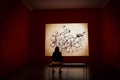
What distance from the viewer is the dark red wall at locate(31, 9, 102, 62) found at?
6.71 m

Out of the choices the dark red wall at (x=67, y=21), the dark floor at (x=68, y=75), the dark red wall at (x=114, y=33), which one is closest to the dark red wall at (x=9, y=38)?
the dark floor at (x=68, y=75)

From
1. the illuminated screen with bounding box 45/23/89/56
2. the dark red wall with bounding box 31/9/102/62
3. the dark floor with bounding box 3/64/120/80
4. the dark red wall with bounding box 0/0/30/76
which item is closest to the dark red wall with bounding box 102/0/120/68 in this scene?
the dark floor with bounding box 3/64/120/80

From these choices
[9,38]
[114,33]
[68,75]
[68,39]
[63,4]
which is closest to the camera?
[68,75]

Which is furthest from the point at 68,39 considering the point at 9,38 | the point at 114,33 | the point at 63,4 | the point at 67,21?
the point at 9,38

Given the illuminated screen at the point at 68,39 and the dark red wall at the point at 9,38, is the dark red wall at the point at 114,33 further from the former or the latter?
the dark red wall at the point at 9,38

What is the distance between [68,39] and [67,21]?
86cm

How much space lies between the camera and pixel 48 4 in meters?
6.23

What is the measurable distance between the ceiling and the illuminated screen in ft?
2.79

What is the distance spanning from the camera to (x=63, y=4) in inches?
245

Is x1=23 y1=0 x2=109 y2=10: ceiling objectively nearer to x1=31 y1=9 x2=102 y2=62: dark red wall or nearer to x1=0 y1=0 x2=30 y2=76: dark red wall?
x1=31 y1=9 x2=102 y2=62: dark red wall

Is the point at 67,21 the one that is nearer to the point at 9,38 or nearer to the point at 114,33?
the point at 114,33

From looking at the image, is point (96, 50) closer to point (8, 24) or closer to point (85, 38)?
point (85, 38)

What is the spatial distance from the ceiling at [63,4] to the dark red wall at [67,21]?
1.19 ft

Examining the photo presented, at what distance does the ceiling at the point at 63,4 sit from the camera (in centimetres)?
583
